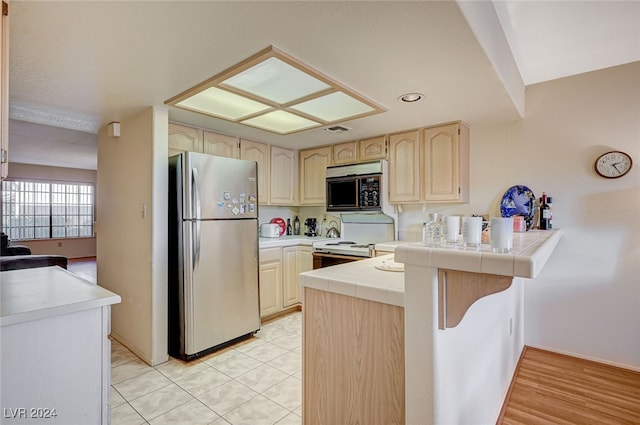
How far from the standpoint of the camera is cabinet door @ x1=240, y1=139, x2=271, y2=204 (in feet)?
12.2

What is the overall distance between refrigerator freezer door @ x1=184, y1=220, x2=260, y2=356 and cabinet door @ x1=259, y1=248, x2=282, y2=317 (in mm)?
297

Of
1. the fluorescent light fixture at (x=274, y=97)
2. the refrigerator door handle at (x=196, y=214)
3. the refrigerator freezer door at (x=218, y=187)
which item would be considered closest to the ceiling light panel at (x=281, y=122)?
the fluorescent light fixture at (x=274, y=97)

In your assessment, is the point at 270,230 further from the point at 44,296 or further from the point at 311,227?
the point at 44,296

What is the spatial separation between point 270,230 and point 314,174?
0.91 metres

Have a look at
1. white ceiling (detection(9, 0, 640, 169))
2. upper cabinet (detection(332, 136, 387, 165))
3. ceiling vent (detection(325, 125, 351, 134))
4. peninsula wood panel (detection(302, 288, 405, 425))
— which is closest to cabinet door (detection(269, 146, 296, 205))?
upper cabinet (detection(332, 136, 387, 165))

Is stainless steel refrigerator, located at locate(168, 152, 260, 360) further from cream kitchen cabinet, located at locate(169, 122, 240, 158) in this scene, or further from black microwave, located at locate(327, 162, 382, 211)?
black microwave, located at locate(327, 162, 382, 211)

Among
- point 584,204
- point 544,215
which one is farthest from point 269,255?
point 584,204

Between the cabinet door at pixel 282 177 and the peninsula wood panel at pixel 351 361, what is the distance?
8.46 ft

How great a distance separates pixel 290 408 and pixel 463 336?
1239mm

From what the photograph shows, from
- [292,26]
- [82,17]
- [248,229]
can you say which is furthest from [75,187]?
[292,26]

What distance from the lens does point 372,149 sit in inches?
141

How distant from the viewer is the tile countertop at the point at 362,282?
1.29m

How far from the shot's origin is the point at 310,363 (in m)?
1.56

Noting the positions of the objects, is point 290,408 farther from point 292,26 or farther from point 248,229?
point 292,26
